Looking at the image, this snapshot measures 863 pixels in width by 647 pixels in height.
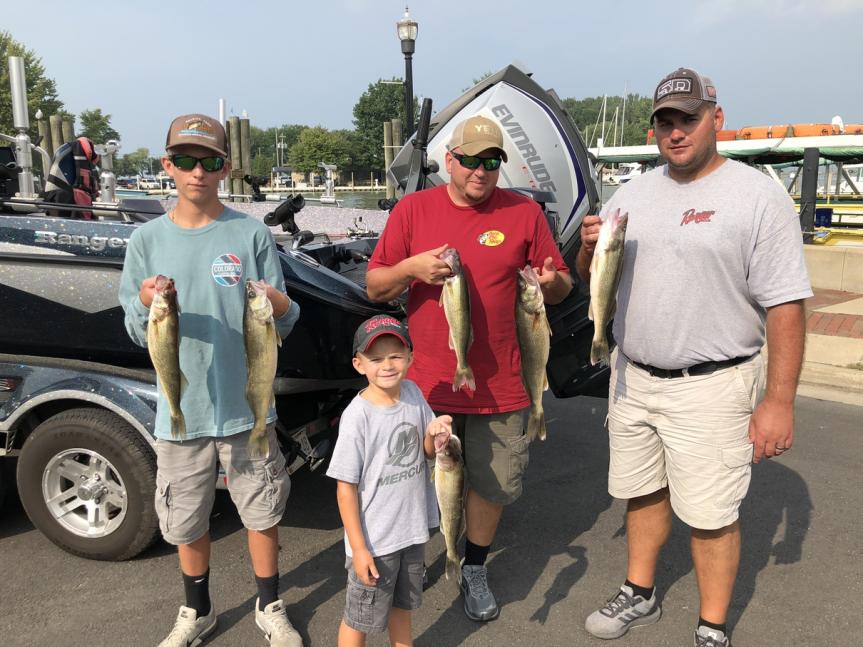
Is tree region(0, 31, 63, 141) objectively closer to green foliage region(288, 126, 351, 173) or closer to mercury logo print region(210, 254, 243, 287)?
mercury logo print region(210, 254, 243, 287)

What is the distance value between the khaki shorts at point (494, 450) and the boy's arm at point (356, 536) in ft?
2.29

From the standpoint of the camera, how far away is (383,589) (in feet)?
7.78

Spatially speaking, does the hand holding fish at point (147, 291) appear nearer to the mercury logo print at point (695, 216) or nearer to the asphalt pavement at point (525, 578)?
the asphalt pavement at point (525, 578)

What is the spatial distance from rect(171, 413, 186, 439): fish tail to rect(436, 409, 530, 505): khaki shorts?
3.57 feet

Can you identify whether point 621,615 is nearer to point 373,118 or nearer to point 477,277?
point 477,277

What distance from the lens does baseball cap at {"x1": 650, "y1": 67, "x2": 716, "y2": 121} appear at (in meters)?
2.42

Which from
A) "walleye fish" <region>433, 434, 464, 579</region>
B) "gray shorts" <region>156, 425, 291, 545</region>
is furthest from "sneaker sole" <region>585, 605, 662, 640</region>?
"gray shorts" <region>156, 425, 291, 545</region>

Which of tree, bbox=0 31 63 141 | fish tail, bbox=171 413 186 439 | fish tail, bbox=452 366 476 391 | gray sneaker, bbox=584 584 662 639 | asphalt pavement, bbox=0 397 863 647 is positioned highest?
tree, bbox=0 31 63 141

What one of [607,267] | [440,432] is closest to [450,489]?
[440,432]

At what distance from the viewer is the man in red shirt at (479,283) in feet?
8.83

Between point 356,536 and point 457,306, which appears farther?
point 457,306

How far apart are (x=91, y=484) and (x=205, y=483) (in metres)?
1.06

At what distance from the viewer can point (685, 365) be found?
2.60 m

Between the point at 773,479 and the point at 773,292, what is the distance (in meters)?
2.66
